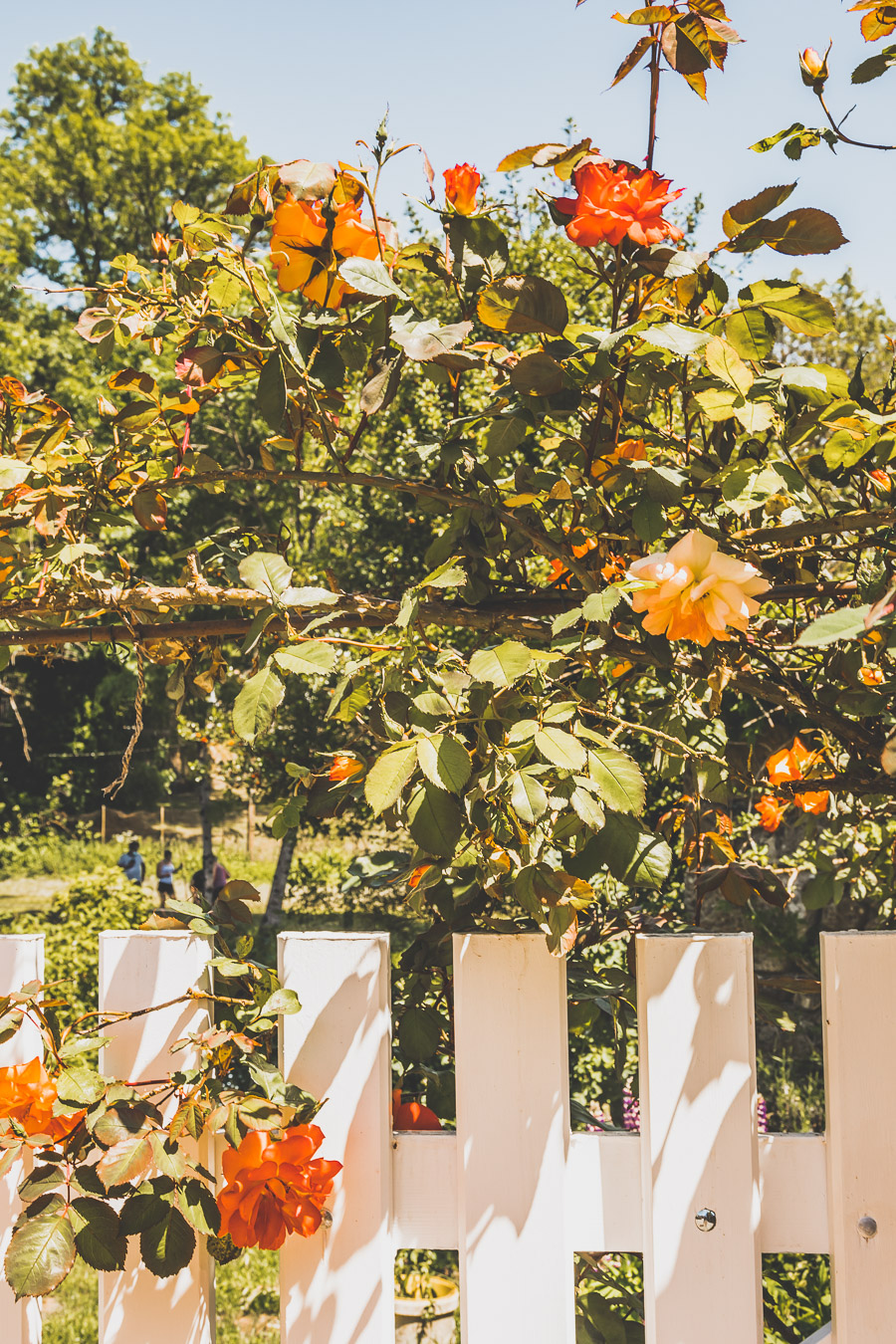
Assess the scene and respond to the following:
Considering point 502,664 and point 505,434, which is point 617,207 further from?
point 502,664

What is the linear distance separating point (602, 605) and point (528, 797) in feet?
0.53

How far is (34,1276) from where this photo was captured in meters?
0.58

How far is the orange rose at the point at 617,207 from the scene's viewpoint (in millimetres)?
637

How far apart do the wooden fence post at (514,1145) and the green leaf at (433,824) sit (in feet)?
0.51

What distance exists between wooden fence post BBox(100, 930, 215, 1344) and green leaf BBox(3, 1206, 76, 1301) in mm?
135

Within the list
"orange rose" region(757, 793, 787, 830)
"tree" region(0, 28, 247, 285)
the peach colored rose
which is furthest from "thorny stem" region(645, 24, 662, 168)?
"tree" region(0, 28, 247, 285)

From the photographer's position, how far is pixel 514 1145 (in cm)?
69

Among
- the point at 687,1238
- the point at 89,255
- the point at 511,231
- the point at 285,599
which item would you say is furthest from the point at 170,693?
the point at 89,255

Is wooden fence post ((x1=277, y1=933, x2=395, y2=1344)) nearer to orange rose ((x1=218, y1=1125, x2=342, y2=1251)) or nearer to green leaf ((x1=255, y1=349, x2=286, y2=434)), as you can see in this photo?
orange rose ((x1=218, y1=1125, x2=342, y2=1251))

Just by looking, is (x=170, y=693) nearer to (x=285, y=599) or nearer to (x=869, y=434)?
(x=285, y=599)

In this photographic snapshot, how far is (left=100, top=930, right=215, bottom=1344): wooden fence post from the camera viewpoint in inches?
28.7

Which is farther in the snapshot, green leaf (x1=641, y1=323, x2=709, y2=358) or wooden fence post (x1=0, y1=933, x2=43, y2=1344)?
wooden fence post (x1=0, y1=933, x2=43, y2=1344)

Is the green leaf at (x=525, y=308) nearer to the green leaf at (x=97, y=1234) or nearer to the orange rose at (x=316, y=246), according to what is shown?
the orange rose at (x=316, y=246)

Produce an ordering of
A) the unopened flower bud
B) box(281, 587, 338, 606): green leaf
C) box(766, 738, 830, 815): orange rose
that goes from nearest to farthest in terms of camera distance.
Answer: box(281, 587, 338, 606): green leaf
the unopened flower bud
box(766, 738, 830, 815): orange rose
